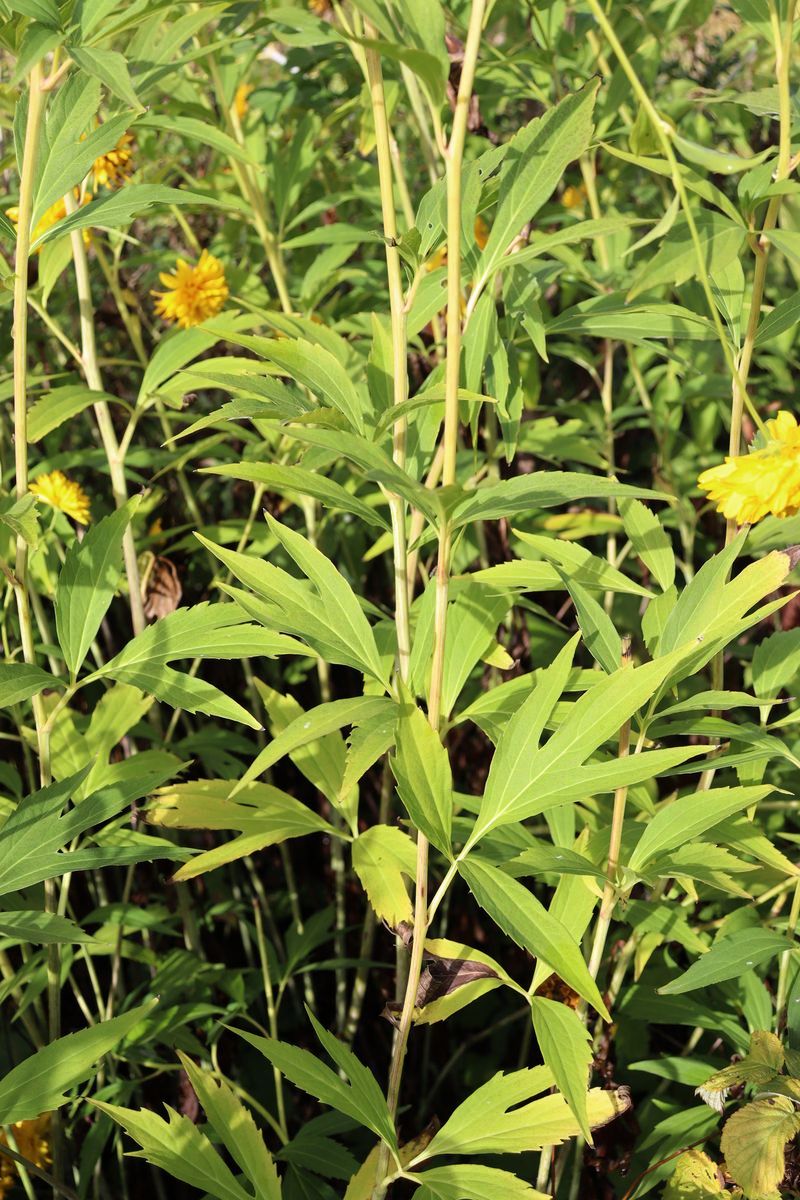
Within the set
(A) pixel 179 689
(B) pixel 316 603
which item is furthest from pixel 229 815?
(B) pixel 316 603

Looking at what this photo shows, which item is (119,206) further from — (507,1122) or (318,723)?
(507,1122)

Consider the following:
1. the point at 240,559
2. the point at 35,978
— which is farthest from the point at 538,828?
the point at 240,559

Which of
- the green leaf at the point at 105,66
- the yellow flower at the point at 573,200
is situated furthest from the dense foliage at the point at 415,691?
the yellow flower at the point at 573,200

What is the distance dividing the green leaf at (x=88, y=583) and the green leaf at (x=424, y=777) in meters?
0.38

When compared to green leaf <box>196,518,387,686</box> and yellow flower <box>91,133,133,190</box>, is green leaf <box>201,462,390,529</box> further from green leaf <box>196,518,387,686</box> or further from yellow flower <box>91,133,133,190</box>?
yellow flower <box>91,133,133,190</box>

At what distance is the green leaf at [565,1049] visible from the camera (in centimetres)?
79

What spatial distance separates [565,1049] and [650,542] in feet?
1.70

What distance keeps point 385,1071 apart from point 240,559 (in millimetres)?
1058

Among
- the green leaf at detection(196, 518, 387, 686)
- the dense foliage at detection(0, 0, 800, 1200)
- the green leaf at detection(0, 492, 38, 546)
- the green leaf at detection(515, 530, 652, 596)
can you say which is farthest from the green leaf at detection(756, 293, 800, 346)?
the green leaf at detection(0, 492, 38, 546)

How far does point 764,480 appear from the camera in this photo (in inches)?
35.7

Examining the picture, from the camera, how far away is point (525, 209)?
928 mm

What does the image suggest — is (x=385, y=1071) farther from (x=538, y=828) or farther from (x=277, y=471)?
(x=277, y=471)

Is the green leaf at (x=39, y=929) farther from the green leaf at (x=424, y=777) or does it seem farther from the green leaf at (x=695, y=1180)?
the green leaf at (x=695, y=1180)

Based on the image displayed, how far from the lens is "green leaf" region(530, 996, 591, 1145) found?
0.79m
